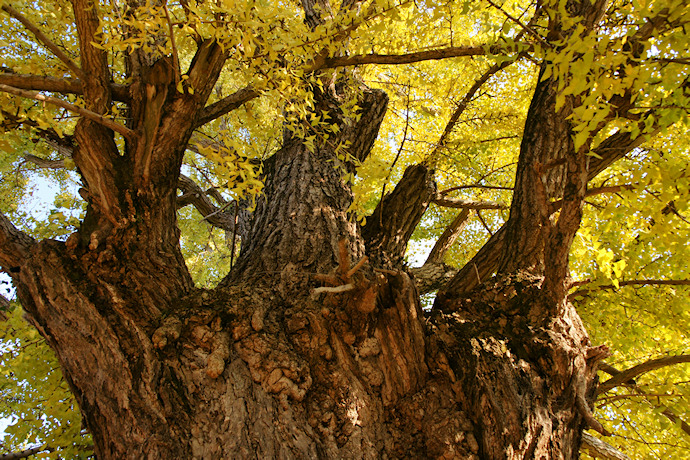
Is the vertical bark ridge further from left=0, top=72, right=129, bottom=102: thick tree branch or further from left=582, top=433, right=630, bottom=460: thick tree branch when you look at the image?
left=582, top=433, right=630, bottom=460: thick tree branch

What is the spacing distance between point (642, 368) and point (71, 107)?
374cm

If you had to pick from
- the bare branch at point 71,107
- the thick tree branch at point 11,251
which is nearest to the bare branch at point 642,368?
the bare branch at point 71,107

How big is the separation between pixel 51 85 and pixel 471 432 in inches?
119

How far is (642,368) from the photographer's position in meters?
2.70

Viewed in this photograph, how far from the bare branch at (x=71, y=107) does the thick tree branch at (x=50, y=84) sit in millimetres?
306

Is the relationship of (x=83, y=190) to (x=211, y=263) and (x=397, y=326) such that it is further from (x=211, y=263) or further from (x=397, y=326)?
(x=211, y=263)

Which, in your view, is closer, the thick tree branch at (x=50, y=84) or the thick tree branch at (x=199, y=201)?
the thick tree branch at (x=50, y=84)

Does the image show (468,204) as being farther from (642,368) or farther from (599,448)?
(599,448)

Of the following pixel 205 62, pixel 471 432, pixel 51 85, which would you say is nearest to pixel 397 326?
pixel 471 432

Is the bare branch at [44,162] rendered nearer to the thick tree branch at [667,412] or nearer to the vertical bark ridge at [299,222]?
the vertical bark ridge at [299,222]

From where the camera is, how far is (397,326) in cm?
218

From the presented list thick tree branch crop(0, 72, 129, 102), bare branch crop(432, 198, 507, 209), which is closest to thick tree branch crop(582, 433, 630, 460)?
bare branch crop(432, 198, 507, 209)

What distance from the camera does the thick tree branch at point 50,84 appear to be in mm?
2236

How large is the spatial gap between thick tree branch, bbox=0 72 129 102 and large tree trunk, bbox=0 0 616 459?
0.57 feet
